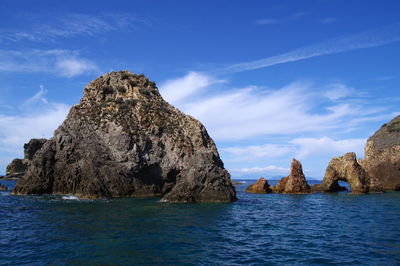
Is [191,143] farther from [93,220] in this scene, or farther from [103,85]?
[93,220]

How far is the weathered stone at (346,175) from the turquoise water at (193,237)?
3059cm

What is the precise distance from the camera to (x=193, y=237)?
23.5m

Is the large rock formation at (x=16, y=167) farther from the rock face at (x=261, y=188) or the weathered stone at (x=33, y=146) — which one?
the rock face at (x=261, y=188)

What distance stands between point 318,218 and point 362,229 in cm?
690

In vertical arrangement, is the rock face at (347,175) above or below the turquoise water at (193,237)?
above

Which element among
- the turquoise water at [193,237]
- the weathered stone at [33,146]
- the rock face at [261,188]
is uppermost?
the weathered stone at [33,146]

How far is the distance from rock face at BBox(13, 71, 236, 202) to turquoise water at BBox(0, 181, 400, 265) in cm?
1278

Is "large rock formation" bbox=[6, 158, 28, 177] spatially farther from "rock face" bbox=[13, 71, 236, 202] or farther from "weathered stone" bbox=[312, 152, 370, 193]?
"weathered stone" bbox=[312, 152, 370, 193]

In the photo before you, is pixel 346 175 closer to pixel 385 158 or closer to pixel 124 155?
pixel 385 158

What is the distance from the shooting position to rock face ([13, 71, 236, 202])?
48.8m

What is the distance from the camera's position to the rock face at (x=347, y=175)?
2557 inches

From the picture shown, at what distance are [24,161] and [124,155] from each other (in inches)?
4221

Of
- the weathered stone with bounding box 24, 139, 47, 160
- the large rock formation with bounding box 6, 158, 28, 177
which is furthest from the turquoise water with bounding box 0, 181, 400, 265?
the large rock formation with bounding box 6, 158, 28, 177

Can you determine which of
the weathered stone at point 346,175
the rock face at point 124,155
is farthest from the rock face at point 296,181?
the rock face at point 124,155
